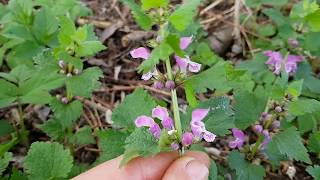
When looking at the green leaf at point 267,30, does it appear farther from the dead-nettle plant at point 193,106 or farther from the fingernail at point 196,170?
the fingernail at point 196,170

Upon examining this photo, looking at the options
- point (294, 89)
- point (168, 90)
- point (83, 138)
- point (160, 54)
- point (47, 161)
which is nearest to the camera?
point (160, 54)

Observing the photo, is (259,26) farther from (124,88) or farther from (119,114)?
(119,114)

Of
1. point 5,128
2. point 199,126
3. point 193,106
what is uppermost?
point 193,106

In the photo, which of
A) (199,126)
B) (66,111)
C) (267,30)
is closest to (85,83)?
(66,111)

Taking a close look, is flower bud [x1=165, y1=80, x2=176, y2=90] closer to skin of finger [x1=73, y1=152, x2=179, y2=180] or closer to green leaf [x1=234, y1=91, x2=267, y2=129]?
skin of finger [x1=73, y1=152, x2=179, y2=180]

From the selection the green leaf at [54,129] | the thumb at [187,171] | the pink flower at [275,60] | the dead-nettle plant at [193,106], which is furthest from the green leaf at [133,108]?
the pink flower at [275,60]

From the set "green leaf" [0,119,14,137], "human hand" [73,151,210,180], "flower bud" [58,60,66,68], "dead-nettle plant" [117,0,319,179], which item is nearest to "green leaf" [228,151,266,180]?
"dead-nettle plant" [117,0,319,179]

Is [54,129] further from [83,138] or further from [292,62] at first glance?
[292,62]

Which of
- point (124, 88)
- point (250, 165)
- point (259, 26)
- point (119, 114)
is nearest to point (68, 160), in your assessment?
point (119, 114)
